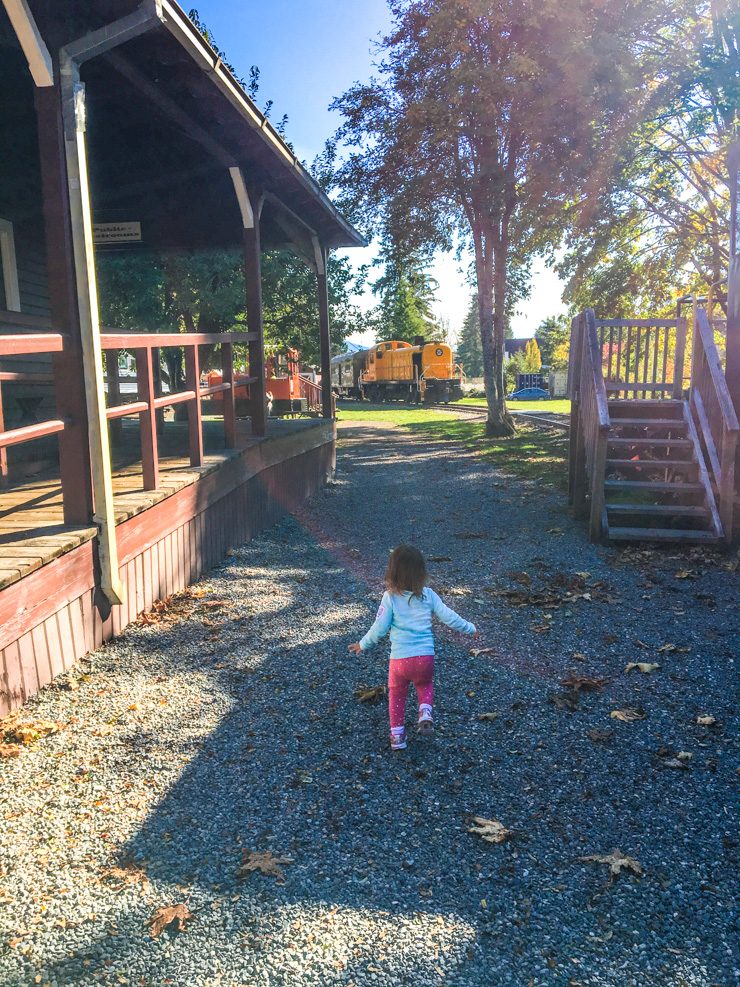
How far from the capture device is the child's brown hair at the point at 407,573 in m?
3.58

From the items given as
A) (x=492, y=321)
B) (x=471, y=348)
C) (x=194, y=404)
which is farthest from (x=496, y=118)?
(x=471, y=348)

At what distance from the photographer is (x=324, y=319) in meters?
12.2

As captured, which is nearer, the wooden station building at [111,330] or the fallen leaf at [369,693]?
the fallen leaf at [369,693]

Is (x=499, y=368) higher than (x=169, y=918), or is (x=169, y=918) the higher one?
(x=499, y=368)

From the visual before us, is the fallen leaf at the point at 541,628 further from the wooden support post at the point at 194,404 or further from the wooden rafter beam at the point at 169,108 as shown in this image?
the wooden rafter beam at the point at 169,108

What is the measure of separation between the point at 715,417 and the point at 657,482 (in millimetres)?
1095

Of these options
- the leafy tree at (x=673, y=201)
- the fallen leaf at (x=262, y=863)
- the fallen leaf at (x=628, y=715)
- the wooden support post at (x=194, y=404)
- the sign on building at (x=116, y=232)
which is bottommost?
the fallen leaf at (x=628, y=715)

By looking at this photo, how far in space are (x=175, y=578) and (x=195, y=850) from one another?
3212mm

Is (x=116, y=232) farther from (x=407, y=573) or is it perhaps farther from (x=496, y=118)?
(x=496, y=118)

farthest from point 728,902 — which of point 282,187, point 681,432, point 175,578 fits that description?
point 282,187

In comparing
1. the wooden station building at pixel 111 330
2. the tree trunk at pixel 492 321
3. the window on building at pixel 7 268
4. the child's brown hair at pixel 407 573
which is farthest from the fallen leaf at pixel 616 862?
the tree trunk at pixel 492 321

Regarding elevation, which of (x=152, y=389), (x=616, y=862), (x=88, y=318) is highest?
(x=88, y=318)

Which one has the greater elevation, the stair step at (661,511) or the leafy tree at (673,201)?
the leafy tree at (673,201)

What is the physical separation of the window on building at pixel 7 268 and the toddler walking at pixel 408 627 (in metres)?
7.22
